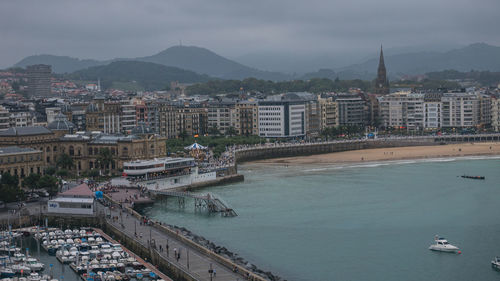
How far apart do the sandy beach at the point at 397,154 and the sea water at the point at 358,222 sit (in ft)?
37.1

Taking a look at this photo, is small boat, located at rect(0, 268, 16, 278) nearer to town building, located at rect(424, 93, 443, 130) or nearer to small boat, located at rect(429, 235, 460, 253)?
small boat, located at rect(429, 235, 460, 253)

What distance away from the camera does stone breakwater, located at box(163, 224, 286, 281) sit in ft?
131

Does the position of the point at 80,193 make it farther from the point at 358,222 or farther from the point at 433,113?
the point at 433,113

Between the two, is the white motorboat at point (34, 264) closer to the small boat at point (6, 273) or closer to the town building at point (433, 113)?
the small boat at point (6, 273)

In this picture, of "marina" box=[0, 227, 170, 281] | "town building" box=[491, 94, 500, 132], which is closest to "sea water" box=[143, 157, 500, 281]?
"marina" box=[0, 227, 170, 281]

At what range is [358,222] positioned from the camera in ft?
174

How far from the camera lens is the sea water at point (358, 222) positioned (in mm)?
42281

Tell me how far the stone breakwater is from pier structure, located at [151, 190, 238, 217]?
255 inches

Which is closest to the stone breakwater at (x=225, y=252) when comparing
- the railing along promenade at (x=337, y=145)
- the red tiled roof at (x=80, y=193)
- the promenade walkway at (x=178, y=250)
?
the promenade walkway at (x=178, y=250)

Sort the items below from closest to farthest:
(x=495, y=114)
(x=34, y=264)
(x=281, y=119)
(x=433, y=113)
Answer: (x=34, y=264)
(x=281, y=119)
(x=495, y=114)
(x=433, y=113)

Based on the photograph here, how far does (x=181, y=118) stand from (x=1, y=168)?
51.8m

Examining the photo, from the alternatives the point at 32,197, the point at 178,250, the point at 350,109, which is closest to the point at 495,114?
the point at 350,109

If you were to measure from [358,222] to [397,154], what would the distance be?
44960 millimetres

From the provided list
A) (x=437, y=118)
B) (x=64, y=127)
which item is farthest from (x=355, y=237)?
(x=437, y=118)
